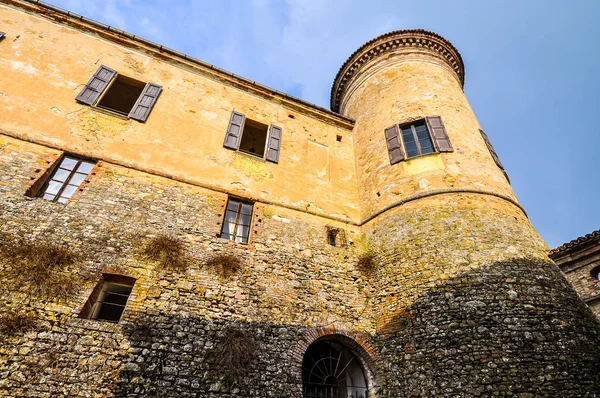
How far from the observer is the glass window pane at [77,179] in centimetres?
619

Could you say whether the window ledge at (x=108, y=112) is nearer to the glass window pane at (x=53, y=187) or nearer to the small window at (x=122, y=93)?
the small window at (x=122, y=93)

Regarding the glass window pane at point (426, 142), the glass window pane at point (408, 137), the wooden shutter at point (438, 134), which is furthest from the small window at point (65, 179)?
the wooden shutter at point (438, 134)

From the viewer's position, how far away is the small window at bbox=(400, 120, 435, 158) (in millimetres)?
8156

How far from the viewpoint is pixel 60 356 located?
4285 millimetres

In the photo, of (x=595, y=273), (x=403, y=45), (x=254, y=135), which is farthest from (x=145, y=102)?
(x=595, y=273)

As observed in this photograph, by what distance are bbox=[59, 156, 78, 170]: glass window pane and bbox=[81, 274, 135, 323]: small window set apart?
2.72m

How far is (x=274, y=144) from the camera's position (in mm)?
8984

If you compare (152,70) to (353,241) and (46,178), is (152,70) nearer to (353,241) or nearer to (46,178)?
(46,178)

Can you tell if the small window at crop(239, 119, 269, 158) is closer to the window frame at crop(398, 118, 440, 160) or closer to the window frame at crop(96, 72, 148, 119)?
the window frame at crop(96, 72, 148, 119)

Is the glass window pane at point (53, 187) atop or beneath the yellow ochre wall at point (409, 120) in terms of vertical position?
beneath

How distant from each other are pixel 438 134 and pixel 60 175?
8992 mm

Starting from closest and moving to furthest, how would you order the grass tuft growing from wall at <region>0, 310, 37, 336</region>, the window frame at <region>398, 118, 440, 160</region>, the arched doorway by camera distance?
the grass tuft growing from wall at <region>0, 310, 37, 336</region> → the arched doorway → the window frame at <region>398, 118, 440, 160</region>

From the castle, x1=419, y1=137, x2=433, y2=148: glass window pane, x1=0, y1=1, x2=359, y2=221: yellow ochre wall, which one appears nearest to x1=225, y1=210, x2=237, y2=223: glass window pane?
the castle

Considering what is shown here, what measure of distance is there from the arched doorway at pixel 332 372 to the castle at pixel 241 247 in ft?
0.16
